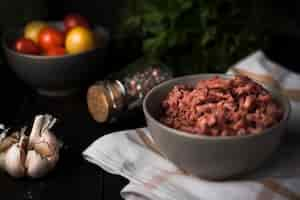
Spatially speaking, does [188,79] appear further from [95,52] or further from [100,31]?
[100,31]

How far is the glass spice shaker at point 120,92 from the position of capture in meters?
1.02

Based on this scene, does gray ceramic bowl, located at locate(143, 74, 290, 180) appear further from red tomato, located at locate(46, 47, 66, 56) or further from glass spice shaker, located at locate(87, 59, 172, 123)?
red tomato, located at locate(46, 47, 66, 56)

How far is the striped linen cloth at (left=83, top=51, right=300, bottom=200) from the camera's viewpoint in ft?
2.62

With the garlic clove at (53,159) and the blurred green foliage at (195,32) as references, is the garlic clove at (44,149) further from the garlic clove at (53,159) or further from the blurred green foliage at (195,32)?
the blurred green foliage at (195,32)

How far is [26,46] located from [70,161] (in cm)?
31

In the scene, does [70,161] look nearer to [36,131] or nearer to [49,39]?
[36,131]

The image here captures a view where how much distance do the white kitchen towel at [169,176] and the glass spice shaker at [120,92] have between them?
9 centimetres

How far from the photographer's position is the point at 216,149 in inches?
30.3

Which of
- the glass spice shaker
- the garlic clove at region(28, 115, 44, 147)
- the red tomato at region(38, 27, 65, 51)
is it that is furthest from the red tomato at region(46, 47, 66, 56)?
the garlic clove at region(28, 115, 44, 147)

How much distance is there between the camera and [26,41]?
1123mm

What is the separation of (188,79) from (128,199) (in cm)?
25

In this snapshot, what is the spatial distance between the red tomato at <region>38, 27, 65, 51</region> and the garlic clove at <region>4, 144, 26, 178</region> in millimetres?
329

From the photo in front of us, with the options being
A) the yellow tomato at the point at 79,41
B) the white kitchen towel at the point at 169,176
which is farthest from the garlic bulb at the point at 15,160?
the yellow tomato at the point at 79,41

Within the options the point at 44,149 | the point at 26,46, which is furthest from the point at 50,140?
the point at 26,46
